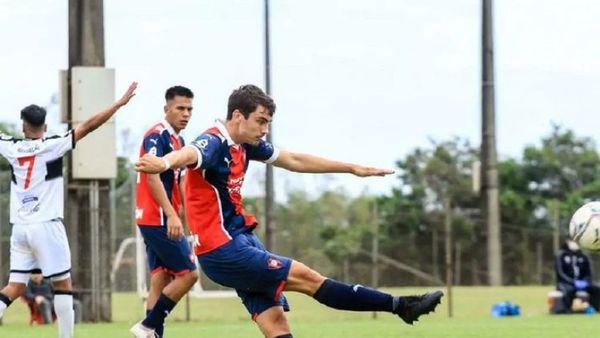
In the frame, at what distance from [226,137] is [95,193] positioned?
36.3ft

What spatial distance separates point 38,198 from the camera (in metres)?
12.1

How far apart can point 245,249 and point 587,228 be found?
3608 mm

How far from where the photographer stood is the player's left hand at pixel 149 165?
8586 mm

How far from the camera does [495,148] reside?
33.9 m

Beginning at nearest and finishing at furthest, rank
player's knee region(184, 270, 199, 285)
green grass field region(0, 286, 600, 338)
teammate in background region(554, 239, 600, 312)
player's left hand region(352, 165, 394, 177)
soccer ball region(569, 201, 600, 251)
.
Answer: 1. player's left hand region(352, 165, 394, 177)
2. soccer ball region(569, 201, 600, 251)
3. player's knee region(184, 270, 199, 285)
4. green grass field region(0, 286, 600, 338)
5. teammate in background region(554, 239, 600, 312)

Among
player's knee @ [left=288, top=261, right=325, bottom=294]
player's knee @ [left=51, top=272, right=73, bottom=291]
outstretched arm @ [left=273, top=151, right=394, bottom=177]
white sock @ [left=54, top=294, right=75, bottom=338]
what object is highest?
outstretched arm @ [left=273, top=151, right=394, bottom=177]

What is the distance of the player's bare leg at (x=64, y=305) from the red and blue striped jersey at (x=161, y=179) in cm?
80

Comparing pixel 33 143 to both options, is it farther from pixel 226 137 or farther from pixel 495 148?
pixel 495 148

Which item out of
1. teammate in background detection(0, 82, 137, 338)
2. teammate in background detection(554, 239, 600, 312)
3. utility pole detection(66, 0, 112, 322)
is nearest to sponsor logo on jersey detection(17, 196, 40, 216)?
teammate in background detection(0, 82, 137, 338)

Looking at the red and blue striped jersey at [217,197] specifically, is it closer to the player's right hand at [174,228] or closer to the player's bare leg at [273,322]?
the player's bare leg at [273,322]

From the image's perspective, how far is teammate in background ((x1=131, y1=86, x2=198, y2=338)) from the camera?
1238 cm

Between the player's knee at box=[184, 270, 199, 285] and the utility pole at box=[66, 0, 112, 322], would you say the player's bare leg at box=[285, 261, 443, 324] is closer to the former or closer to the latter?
the player's knee at box=[184, 270, 199, 285]

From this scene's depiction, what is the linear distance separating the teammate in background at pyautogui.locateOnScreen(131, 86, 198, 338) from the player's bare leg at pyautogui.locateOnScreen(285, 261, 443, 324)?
9.48ft

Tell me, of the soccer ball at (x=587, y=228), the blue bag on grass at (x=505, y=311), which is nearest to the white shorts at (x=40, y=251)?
the soccer ball at (x=587, y=228)
